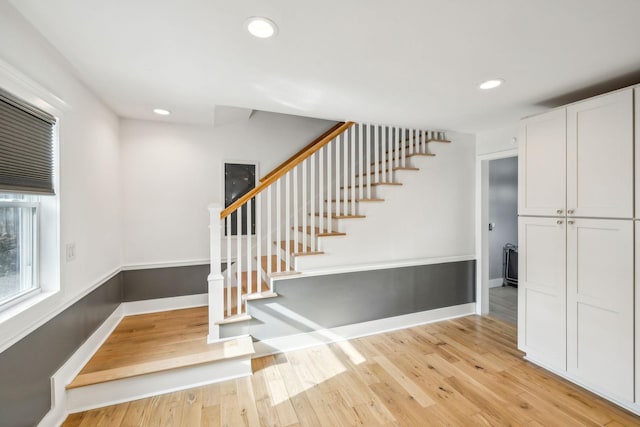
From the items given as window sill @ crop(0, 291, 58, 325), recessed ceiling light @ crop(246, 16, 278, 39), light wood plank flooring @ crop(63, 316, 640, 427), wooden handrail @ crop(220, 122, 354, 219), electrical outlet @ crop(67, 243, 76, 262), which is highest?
recessed ceiling light @ crop(246, 16, 278, 39)

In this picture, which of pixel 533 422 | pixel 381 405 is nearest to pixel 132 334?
pixel 381 405

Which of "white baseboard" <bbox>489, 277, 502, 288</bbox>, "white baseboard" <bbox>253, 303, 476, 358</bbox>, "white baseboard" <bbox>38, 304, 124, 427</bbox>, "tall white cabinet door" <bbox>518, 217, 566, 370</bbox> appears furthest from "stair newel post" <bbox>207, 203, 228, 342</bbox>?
"white baseboard" <bbox>489, 277, 502, 288</bbox>

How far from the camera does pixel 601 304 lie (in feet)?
6.50

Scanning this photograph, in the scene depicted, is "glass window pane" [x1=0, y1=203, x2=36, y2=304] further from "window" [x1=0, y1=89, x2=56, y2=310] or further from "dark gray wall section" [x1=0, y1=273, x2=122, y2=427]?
"dark gray wall section" [x1=0, y1=273, x2=122, y2=427]

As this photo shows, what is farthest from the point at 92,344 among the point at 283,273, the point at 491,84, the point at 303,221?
the point at 491,84

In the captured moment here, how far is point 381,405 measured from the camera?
6.41 feet

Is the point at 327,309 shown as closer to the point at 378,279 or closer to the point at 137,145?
the point at 378,279

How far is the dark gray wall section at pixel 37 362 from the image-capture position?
1.35 m

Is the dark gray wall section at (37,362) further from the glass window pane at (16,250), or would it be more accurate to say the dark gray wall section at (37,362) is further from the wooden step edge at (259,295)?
the wooden step edge at (259,295)

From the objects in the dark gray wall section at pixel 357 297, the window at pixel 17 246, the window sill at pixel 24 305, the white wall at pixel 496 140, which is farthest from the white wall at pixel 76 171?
the white wall at pixel 496 140

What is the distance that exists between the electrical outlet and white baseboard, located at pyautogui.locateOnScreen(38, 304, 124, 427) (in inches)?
27.8

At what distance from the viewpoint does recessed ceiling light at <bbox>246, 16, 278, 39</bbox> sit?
4.35 ft

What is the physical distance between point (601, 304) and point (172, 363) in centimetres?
325

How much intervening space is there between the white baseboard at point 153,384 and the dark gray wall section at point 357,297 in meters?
0.37
